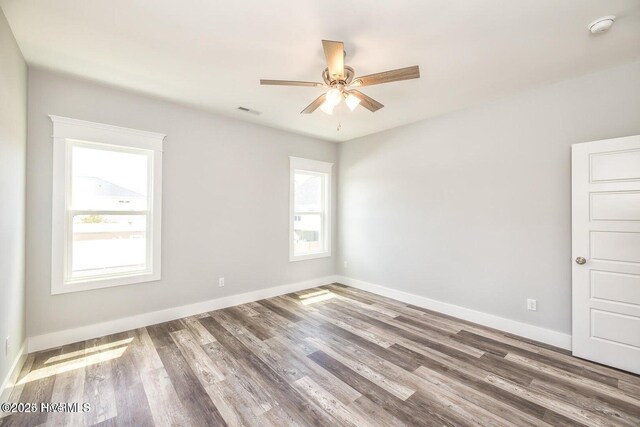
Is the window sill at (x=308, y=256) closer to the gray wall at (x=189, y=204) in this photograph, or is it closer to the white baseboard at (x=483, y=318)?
the gray wall at (x=189, y=204)

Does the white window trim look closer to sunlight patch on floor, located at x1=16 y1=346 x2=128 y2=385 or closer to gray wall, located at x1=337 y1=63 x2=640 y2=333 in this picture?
sunlight patch on floor, located at x1=16 y1=346 x2=128 y2=385

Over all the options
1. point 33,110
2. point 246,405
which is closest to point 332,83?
point 246,405

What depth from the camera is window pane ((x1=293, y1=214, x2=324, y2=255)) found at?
4.93m

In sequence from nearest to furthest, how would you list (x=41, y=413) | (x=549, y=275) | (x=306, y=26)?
(x=41, y=413)
(x=306, y=26)
(x=549, y=275)

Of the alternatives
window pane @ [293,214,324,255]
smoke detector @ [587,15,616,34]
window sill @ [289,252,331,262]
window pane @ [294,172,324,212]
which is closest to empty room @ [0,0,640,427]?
smoke detector @ [587,15,616,34]

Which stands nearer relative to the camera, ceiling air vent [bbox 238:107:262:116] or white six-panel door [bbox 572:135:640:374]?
white six-panel door [bbox 572:135:640:374]

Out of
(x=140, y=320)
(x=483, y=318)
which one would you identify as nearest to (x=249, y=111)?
(x=140, y=320)

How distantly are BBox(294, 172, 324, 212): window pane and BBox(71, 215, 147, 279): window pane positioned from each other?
2.42 metres

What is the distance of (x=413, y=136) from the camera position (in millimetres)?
4168

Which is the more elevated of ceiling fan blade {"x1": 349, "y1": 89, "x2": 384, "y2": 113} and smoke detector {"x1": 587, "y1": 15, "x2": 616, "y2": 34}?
smoke detector {"x1": 587, "y1": 15, "x2": 616, "y2": 34}

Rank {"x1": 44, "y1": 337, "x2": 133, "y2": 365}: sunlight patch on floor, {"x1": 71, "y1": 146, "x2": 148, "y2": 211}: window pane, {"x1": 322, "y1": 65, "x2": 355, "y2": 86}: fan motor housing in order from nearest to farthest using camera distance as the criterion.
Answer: {"x1": 322, "y1": 65, "x2": 355, "y2": 86}: fan motor housing
{"x1": 44, "y1": 337, "x2": 133, "y2": 365}: sunlight patch on floor
{"x1": 71, "y1": 146, "x2": 148, "y2": 211}: window pane

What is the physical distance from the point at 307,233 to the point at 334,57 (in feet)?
11.6

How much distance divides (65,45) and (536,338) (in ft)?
17.5

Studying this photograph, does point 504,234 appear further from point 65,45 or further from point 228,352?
point 65,45
